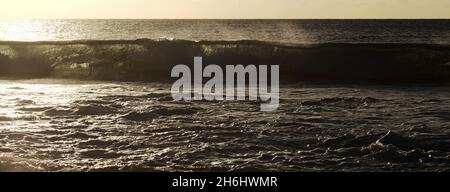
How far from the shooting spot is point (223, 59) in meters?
28.6

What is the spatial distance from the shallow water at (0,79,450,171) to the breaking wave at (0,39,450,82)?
7.64 metres

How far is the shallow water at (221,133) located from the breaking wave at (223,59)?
301 inches

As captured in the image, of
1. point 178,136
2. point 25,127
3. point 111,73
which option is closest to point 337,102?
point 178,136

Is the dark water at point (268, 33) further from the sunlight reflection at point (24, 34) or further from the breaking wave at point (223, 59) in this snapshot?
the breaking wave at point (223, 59)

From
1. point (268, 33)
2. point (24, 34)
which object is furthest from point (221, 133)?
point (24, 34)

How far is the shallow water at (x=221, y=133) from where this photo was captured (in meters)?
9.15

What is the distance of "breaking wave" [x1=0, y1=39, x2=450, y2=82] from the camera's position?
25.8 meters

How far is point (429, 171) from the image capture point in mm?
8781

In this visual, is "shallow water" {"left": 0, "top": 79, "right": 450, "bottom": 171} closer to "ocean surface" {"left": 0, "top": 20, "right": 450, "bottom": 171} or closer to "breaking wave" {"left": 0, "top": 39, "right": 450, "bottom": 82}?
"ocean surface" {"left": 0, "top": 20, "right": 450, "bottom": 171}

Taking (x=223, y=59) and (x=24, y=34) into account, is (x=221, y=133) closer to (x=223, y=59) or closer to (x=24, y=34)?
(x=223, y=59)

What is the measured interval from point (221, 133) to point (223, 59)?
56.3 feet
